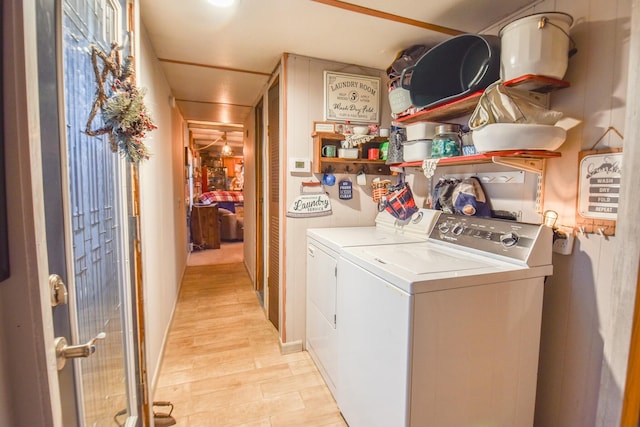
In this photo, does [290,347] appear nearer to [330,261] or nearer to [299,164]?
[330,261]

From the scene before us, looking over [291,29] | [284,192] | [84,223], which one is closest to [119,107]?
[84,223]

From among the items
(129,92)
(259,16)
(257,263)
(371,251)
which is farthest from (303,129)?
(257,263)

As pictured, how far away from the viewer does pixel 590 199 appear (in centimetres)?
127

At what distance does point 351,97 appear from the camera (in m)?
2.37

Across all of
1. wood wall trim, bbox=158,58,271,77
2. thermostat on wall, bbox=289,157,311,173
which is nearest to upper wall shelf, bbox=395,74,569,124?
thermostat on wall, bbox=289,157,311,173

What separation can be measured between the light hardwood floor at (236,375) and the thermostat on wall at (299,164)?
1.43 m

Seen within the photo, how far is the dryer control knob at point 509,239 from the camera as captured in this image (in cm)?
135

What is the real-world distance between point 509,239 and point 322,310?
1.17m

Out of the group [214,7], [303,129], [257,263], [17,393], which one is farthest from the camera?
[257,263]

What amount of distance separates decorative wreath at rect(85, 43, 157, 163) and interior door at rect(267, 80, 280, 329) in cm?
154

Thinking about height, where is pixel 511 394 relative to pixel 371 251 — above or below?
below

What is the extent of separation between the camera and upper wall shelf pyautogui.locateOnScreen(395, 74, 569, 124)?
126 centimetres

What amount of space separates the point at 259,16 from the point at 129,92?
1.02 m

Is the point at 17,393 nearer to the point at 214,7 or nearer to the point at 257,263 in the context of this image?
the point at 214,7
